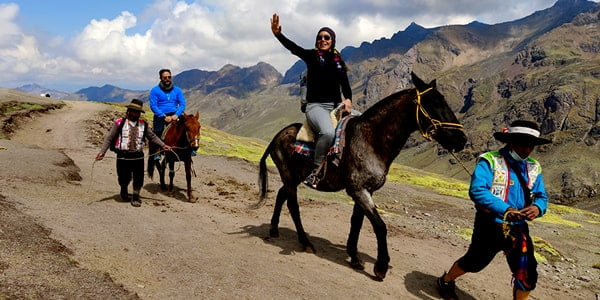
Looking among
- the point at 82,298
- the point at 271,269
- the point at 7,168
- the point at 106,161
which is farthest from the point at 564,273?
the point at 106,161

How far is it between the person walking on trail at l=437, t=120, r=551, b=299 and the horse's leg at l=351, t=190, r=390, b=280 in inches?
81.6

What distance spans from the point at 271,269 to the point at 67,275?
149 inches

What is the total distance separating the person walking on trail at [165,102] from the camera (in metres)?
15.6

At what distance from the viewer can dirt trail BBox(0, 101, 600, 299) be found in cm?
730

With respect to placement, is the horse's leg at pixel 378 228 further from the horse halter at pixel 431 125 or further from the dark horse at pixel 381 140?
the horse halter at pixel 431 125

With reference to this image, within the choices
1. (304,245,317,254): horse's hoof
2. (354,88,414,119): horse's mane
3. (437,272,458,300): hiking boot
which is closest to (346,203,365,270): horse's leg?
(304,245,317,254): horse's hoof

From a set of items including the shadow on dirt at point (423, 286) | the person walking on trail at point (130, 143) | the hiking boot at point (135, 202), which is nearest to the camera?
the shadow on dirt at point (423, 286)

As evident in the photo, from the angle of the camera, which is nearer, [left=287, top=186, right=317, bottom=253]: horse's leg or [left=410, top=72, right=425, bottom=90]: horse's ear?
[left=410, top=72, right=425, bottom=90]: horse's ear

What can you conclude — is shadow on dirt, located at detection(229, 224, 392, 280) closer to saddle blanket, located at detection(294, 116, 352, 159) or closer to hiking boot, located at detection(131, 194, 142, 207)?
saddle blanket, located at detection(294, 116, 352, 159)

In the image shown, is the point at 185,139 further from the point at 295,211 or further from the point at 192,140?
the point at 295,211

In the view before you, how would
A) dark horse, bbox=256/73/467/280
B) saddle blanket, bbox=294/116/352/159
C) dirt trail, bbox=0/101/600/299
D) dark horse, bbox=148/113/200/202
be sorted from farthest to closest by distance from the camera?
dark horse, bbox=148/113/200/202 < saddle blanket, bbox=294/116/352/159 < dark horse, bbox=256/73/467/280 < dirt trail, bbox=0/101/600/299

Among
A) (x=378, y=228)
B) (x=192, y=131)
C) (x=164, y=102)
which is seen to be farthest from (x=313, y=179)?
(x=164, y=102)

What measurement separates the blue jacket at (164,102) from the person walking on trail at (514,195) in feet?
41.4

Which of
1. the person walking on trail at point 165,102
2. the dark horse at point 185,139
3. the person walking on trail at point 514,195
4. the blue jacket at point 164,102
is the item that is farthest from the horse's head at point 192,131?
the person walking on trail at point 514,195
